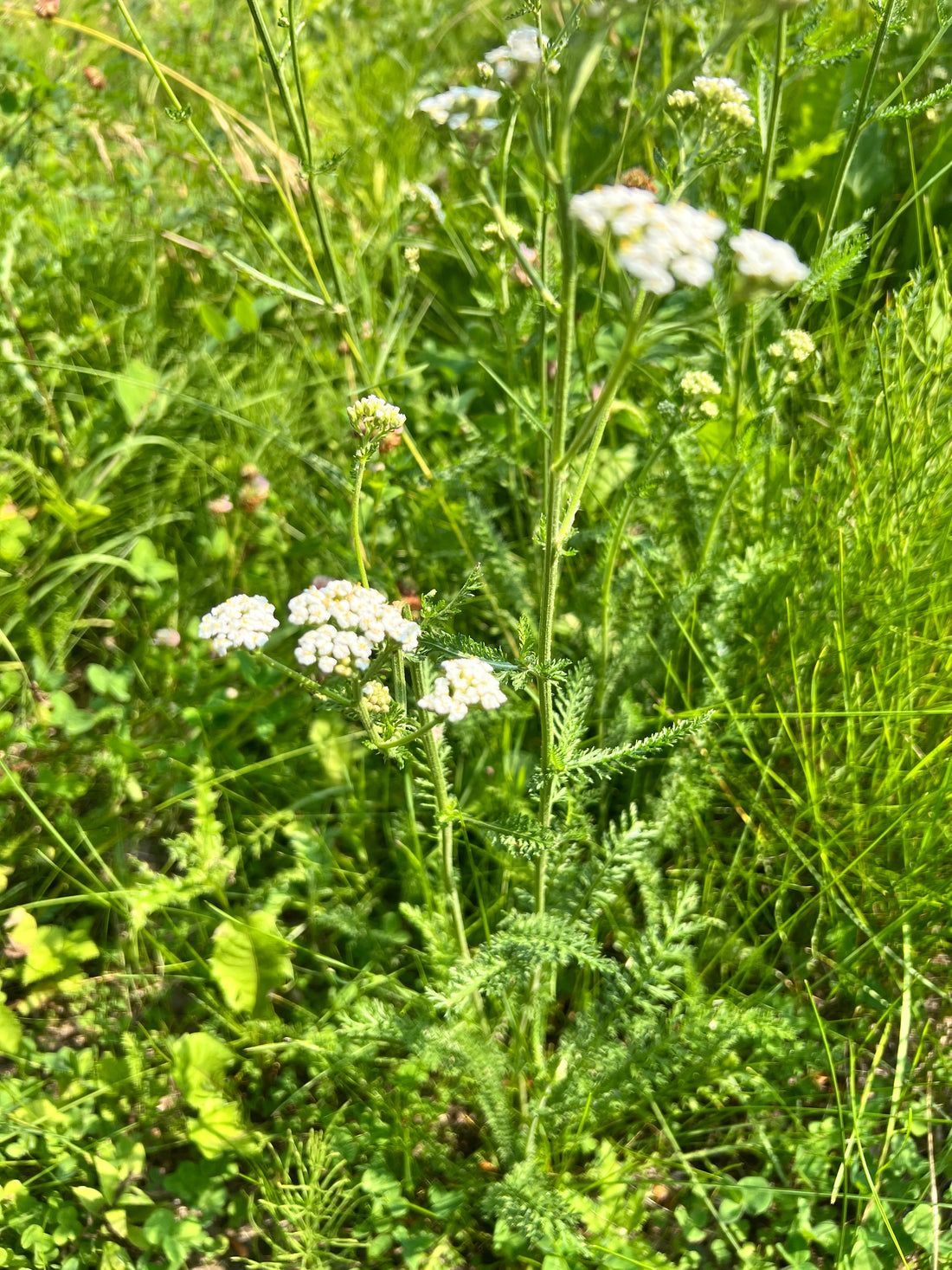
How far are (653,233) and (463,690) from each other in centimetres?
61

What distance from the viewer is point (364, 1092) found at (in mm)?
1909

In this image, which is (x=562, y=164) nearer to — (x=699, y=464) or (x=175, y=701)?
(x=699, y=464)

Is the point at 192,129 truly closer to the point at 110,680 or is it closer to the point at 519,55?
the point at 519,55

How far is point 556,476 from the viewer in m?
1.21

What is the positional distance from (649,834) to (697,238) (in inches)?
41.1

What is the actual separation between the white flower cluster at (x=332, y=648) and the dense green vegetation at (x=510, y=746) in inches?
1.8

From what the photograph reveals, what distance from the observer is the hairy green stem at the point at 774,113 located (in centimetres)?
177

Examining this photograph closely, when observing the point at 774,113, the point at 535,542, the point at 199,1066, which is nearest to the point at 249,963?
the point at 199,1066

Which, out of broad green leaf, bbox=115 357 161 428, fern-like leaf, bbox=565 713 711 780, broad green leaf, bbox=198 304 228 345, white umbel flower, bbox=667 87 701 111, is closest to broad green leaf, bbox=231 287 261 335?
broad green leaf, bbox=198 304 228 345

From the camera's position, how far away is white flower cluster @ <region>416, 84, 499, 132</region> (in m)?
1.39

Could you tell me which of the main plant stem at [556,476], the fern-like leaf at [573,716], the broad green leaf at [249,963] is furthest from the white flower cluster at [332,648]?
the broad green leaf at [249,963]

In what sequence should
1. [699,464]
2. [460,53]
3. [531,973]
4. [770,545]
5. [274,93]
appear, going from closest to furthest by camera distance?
1. [531,973]
2. [770,545]
3. [699,464]
4. [274,93]
5. [460,53]

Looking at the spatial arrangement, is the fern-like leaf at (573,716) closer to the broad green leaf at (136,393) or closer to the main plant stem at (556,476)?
the main plant stem at (556,476)

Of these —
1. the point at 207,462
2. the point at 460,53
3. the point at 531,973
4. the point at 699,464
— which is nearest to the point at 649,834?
the point at 531,973
